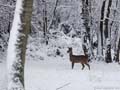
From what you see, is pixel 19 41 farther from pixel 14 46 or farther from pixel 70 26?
pixel 70 26

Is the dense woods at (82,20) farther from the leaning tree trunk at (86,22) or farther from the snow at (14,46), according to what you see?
the snow at (14,46)

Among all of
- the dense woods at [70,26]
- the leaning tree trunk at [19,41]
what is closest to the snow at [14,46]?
the leaning tree trunk at [19,41]

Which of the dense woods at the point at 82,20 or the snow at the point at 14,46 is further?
the dense woods at the point at 82,20

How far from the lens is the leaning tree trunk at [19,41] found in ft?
38.3

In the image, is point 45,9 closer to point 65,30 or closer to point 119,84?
point 65,30

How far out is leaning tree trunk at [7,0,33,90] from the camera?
11.7 m

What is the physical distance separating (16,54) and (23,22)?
97 centimetres

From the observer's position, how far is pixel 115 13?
1329 inches

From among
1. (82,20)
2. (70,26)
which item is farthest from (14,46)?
(70,26)

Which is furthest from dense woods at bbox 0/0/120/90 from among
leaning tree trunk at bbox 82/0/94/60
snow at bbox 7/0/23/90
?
snow at bbox 7/0/23/90

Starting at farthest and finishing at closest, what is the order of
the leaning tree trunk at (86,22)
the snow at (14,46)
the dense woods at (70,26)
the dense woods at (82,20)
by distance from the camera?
the dense woods at (70,26) → the dense woods at (82,20) → the leaning tree trunk at (86,22) → the snow at (14,46)

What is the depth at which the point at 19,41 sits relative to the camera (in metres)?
11.7

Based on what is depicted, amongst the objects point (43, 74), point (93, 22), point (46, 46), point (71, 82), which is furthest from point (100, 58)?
point (71, 82)

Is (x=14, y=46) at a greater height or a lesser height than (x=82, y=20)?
lesser
